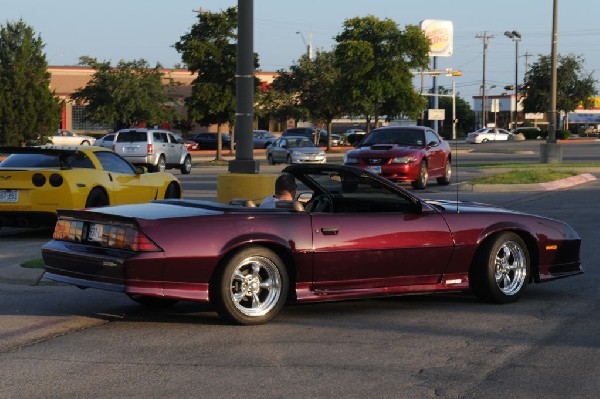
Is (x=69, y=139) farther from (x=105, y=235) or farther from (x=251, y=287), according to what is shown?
(x=251, y=287)

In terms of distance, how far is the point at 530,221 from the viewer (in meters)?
8.85

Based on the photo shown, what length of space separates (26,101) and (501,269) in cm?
3871

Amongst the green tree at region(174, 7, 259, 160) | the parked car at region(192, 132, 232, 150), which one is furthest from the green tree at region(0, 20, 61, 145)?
the parked car at region(192, 132, 232, 150)

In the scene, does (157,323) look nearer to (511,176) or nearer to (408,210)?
(408,210)

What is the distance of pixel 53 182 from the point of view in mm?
13195

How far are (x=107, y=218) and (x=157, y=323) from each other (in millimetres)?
1006

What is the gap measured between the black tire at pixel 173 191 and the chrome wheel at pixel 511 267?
815cm

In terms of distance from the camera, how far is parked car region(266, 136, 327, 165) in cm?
3978

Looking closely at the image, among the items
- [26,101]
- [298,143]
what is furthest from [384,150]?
[26,101]

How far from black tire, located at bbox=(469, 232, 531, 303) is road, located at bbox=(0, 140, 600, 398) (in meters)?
0.14

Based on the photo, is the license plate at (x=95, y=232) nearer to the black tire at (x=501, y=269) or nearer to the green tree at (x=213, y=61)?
the black tire at (x=501, y=269)

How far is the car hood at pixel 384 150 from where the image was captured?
22641 mm

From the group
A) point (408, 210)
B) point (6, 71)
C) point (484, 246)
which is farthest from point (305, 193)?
point (6, 71)

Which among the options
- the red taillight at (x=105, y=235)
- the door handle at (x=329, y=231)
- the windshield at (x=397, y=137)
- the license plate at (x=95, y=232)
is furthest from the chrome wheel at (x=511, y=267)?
the windshield at (x=397, y=137)
